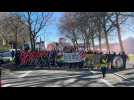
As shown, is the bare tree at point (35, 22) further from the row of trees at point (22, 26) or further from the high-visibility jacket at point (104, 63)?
the high-visibility jacket at point (104, 63)

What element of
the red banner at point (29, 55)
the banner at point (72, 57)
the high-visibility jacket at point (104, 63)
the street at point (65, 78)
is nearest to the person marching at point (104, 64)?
the high-visibility jacket at point (104, 63)

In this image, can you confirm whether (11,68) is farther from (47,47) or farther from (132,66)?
(132,66)

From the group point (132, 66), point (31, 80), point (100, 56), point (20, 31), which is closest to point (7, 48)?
point (20, 31)

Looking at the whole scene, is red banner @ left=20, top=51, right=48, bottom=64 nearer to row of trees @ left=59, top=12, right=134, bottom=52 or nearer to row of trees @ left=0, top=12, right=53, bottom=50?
row of trees @ left=0, top=12, right=53, bottom=50

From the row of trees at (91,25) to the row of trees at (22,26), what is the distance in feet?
2.09

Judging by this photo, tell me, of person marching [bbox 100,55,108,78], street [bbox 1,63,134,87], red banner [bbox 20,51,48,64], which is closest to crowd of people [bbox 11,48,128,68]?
person marching [bbox 100,55,108,78]

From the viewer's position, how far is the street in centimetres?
1376

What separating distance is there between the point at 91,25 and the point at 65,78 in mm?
1933

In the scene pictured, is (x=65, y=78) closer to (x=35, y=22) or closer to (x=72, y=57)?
(x=72, y=57)

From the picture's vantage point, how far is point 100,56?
14984 millimetres

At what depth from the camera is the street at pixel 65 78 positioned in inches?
542
